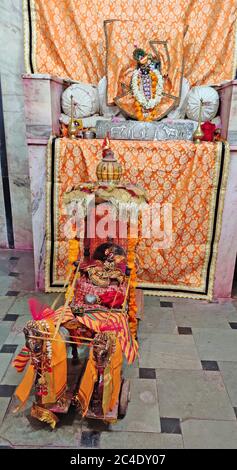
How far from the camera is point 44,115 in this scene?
4398mm

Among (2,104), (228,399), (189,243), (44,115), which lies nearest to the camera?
(228,399)

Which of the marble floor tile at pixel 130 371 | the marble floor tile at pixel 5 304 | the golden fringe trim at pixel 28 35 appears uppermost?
the golden fringe trim at pixel 28 35

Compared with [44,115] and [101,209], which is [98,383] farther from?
[44,115]

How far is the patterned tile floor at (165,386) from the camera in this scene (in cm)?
275

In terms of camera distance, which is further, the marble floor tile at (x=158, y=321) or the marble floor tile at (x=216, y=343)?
the marble floor tile at (x=158, y=321)

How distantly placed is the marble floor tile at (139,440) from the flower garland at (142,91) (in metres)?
3.81

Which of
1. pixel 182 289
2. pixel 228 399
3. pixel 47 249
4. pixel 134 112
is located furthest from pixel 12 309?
pixel 134 112

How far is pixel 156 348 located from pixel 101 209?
5.18 ft

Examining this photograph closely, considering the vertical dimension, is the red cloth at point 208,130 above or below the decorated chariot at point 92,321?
above

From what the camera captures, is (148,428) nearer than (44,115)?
Yes

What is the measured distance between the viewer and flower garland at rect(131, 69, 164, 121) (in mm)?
4848

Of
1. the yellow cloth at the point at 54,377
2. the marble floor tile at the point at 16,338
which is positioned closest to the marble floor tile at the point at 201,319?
the marble floor tile at the point at 16,338

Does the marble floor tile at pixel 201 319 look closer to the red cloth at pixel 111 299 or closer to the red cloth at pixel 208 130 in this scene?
the red cloth at pixel 111 299

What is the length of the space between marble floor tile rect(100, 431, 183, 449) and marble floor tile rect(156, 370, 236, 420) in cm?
23
